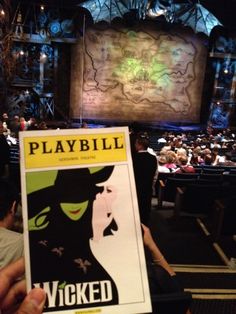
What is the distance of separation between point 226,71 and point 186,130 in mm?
3886

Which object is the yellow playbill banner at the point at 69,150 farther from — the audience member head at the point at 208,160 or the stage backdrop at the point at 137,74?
the stage backdrop at the point at 137,74

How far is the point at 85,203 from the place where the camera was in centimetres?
99

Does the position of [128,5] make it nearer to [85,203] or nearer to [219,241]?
[219,241]

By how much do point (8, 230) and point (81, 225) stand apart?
56.5 inches

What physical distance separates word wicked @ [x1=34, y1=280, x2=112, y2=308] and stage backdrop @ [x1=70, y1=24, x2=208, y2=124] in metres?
17.7

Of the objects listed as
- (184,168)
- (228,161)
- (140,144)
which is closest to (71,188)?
(140,144)

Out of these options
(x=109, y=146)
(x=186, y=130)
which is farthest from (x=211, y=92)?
(x=109, y=146)

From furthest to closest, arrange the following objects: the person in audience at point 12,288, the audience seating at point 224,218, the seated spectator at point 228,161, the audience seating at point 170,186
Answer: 1. the seated spectator at point 228,161
2. the audience seating at point 170,186
3. the audience seating at point 224,218
4. the person in audience at point 12,288

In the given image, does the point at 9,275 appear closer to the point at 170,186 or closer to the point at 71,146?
the point at 71,146

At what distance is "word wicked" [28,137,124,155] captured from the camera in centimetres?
99

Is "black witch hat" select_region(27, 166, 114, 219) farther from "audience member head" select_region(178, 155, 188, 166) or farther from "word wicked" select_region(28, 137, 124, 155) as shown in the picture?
"audience member head" select_region(178, 155, 188, 166)

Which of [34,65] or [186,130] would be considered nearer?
[34,65]

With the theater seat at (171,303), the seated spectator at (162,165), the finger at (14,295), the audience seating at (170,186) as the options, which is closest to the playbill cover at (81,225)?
the finger at (14,295)

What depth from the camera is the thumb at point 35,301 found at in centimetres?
90
